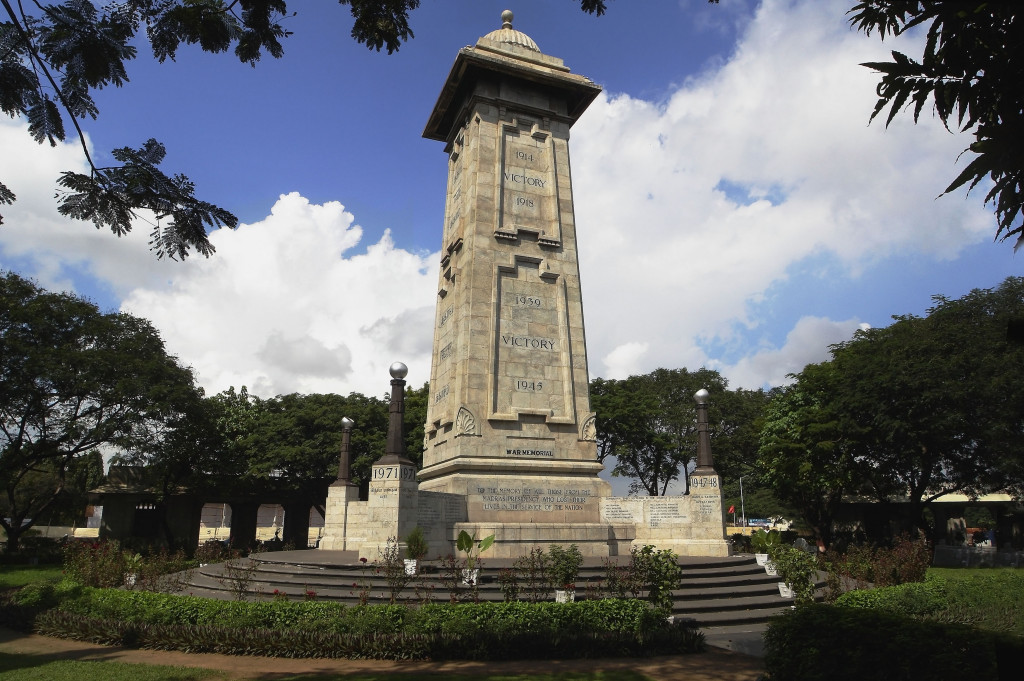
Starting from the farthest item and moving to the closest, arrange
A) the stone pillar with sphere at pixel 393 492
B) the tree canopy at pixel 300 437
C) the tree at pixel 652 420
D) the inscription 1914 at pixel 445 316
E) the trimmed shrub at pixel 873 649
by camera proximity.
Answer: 1. the tree at pixel 652 420
2. the tree canopy at pixel 300 437
3. the inscription 1914 at pixel 445 316
4. the stone pillar with sphere at pixel 393 492
5. the trimmed shrub at pixel 873 649

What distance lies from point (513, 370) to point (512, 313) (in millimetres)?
1872

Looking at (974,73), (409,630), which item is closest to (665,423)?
(409,630)

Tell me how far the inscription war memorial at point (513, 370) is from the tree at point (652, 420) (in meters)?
24.6

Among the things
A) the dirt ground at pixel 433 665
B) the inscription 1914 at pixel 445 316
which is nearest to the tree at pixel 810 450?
the inscription 1914 at pixel 445 316

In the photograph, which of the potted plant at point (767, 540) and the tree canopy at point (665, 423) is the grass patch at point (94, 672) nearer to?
the potted plant at point (767, 540)

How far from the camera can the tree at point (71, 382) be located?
30.1 m

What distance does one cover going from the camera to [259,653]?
1122 cm

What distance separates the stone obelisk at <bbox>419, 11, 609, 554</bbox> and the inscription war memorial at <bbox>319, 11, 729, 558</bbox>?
4cm

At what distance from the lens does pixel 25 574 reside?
2481 centimetres

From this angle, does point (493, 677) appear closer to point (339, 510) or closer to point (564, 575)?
point (564, 575)

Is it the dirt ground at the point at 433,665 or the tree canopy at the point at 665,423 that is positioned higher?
the tree canopy at the point at 665,423

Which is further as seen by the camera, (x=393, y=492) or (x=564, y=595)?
(x=393, y=492)

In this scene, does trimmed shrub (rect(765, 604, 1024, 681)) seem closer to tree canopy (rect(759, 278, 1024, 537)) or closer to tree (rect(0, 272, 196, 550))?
tree canopy (rect(759, 278, 1024, 537))

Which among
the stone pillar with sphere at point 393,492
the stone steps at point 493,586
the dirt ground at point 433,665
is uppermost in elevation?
the stone pillar with sphere at point 393,492
